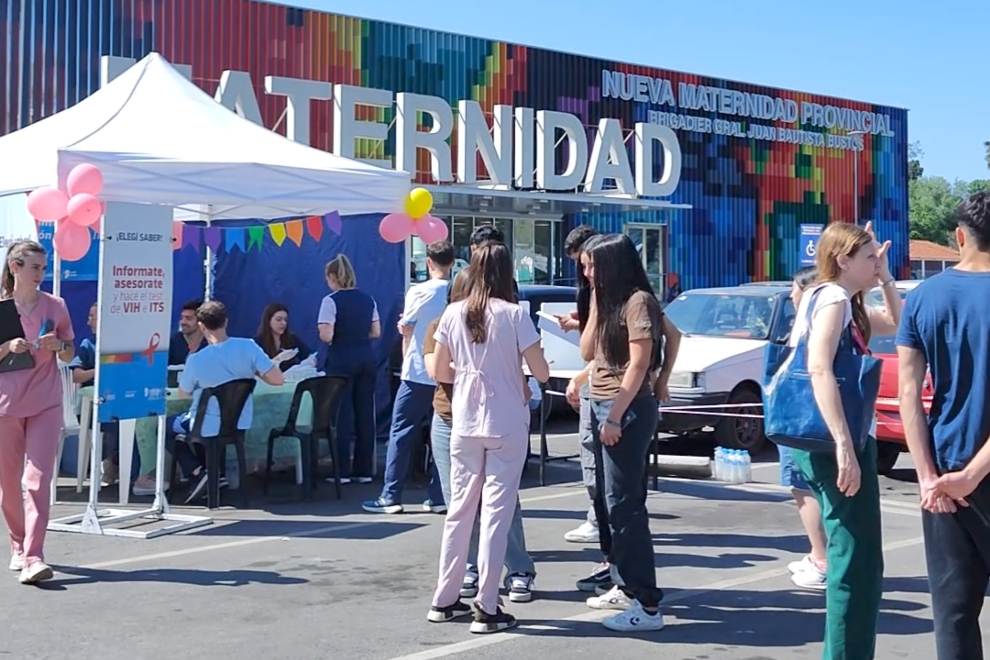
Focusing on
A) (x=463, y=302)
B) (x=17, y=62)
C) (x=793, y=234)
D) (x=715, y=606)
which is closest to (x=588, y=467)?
(x=715, y=606)

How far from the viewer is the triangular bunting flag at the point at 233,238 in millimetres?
12008

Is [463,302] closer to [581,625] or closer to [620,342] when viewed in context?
[620,342]

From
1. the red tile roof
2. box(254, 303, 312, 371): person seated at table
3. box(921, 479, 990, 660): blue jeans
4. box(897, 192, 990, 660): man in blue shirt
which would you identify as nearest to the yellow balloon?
box(254, 303, 312, 371): person seated at table

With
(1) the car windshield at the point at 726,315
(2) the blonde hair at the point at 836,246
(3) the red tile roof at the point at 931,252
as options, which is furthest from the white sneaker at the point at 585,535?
(3) the red tile roof at the point at 931,252

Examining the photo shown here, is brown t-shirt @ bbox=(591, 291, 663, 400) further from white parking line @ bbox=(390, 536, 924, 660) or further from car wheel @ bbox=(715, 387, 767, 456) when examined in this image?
car wheel @ bbox=(715, 387, 767, 456)

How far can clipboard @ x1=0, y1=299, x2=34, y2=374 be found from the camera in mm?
6496

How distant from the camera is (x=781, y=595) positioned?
21.0 feet

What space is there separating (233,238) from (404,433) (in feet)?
13.9

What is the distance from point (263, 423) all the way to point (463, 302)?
14.9 feet

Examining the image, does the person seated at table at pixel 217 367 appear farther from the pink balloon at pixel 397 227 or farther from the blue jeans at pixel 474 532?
the blue jeans at pixel 474 532

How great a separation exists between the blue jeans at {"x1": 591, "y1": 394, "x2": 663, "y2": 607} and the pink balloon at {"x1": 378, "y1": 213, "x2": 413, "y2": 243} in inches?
197

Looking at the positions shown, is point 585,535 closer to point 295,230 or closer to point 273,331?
point 273,331


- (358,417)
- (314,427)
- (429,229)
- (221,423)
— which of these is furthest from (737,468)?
(221,423)

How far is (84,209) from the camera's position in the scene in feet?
26.2
